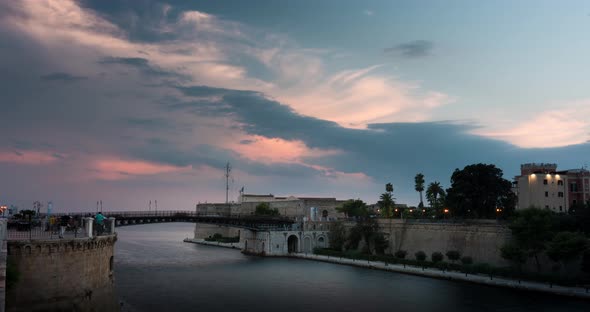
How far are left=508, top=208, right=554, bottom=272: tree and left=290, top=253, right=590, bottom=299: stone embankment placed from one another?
476cm

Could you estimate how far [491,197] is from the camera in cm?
7906

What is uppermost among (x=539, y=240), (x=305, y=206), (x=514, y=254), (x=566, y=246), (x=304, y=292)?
(x=305, y=206)

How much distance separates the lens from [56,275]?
93.7 feet

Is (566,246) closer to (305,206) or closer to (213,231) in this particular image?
(305,206)

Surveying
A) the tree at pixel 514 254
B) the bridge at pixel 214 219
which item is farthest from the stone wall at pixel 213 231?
the tree at pixel 514 254

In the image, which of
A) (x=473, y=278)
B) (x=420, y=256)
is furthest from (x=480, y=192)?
(x=473, y=278)

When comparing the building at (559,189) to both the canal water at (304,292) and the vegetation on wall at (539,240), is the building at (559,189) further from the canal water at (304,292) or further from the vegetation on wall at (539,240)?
the canal water at (304,292)

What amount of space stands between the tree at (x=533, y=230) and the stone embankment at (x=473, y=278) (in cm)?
476

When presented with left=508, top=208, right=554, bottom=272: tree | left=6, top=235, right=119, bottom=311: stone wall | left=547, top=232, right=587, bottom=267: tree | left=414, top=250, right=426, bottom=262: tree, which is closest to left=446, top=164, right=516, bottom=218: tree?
left=414, top=250, right=426, bottom=262: tree

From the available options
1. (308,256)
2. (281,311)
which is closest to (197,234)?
(308,256)

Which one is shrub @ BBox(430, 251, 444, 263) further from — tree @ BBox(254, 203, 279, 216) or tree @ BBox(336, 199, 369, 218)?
tree @ BBox(254, 203, 279, 216)

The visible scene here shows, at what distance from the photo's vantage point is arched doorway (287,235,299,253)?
100 meters

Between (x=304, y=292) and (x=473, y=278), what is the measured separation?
68.4ft

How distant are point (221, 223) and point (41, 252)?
70165 mm
